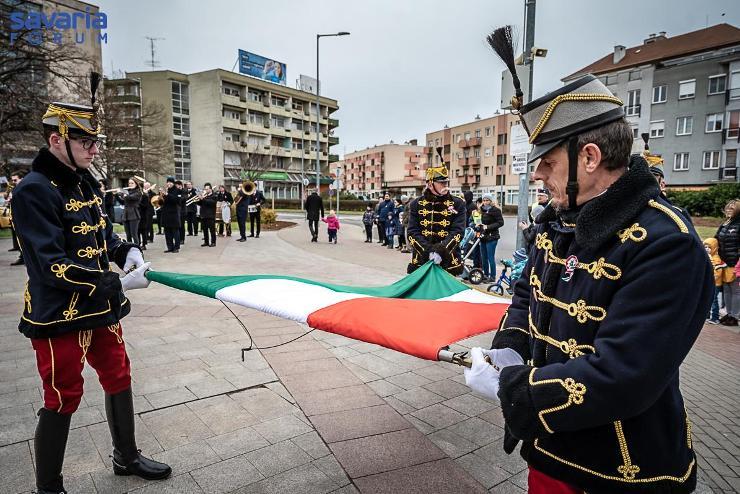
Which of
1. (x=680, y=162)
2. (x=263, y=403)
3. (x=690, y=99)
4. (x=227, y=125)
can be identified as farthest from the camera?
(x=227, y=125)

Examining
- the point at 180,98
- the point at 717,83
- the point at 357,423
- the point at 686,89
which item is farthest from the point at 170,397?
the point at 180,98

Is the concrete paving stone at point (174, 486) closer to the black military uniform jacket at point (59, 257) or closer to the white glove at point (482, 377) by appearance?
the black military uniform jacket at point (59, 257)

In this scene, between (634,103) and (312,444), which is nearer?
(312,444)

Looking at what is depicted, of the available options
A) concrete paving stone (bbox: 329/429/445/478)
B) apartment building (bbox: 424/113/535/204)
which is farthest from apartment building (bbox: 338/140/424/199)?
concrete paving stone (bbox: 329/429/445/478)

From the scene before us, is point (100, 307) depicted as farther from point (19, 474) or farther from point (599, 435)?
point (599, 435)

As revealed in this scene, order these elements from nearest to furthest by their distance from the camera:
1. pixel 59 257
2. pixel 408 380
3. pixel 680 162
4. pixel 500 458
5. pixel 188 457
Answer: pixel 59 257
pixel 188 457
pixel 500 458
pixel 408 380
pixel 680 162

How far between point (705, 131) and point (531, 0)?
1749 inches

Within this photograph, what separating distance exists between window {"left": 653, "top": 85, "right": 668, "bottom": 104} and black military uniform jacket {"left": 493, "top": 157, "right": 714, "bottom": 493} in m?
53.8

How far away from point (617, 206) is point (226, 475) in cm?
294

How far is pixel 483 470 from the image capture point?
10.6 feet

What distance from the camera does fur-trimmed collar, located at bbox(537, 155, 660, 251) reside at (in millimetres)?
1532

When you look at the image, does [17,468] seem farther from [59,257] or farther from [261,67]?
[261,67]

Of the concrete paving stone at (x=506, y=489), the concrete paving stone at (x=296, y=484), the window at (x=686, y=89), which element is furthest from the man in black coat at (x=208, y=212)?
the window at (x=686, y=89)

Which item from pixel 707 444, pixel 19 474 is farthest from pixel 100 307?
pixel 707 444
